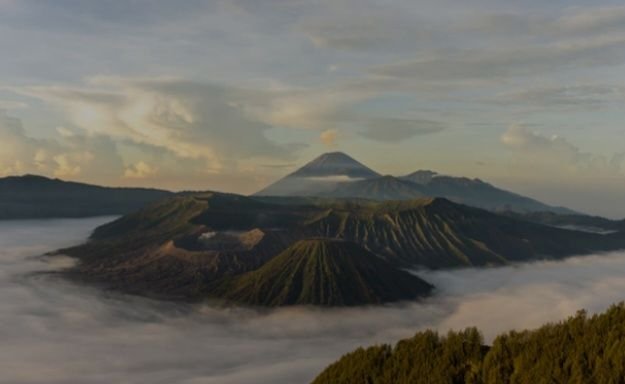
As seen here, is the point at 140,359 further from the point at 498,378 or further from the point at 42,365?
the point at 498,378

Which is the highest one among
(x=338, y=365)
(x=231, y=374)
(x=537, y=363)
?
(x=537, y=363)

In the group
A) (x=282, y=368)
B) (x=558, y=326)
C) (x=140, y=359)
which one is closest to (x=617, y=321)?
(x=558, y=326)

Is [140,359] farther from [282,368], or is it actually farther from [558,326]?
[558,326]

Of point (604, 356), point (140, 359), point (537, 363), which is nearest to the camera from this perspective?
point (604, 356)

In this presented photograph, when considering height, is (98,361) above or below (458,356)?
below

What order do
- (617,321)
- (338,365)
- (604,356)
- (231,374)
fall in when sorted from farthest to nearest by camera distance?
(231,374) < (338,365) < (617,321) < (604,356)

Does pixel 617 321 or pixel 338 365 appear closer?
pixel 617 321

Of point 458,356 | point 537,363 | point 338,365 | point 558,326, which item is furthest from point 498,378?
point 338,365
